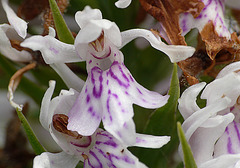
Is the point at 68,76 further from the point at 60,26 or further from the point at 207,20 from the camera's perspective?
the point at 207,20

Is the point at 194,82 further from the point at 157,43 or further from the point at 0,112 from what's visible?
the point at 0,112

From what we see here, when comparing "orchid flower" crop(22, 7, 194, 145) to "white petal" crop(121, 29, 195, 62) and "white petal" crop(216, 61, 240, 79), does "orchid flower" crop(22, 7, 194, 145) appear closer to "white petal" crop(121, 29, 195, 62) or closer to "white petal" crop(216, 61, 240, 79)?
"white petal" crop(121, 29, 195, 62)

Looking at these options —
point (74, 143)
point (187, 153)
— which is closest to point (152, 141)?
point (187, 153)

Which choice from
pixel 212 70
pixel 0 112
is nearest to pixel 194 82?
pixel 212 70

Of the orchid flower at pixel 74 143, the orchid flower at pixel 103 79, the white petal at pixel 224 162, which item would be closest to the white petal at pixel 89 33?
the orchid flower at pixel 103 79

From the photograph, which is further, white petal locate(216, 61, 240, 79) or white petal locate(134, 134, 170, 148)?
white petal locate(216, 61, 240, 79)

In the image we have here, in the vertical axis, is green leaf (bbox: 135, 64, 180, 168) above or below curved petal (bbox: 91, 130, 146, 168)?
below

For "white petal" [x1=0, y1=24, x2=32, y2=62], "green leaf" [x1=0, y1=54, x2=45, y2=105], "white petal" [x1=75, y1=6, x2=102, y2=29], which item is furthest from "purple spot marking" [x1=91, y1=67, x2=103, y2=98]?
"green leaf" [x1=0, y1=54, x2=45, y2=105]
